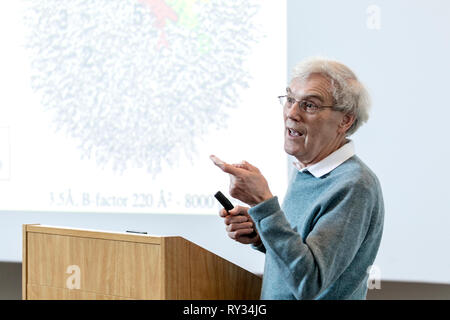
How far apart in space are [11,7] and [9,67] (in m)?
0.33

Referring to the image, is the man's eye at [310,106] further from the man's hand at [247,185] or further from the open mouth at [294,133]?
the man's hand at [247,185]

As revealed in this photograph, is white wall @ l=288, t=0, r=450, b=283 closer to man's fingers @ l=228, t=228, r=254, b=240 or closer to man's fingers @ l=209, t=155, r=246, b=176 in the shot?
man's fingers @ l=228, t=228, r=254, b=240

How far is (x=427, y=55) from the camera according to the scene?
250cm

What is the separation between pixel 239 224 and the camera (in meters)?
1.56

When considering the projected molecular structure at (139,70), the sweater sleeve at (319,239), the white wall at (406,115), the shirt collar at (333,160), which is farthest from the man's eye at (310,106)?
the projected molecular structure at (139,70)

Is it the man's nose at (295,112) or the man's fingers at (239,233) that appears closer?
the man's nose at (295,112)

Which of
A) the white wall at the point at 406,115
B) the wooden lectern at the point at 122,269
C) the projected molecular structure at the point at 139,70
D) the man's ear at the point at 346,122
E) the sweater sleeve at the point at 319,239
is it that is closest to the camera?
the sweater sleeve at the point at 319,239

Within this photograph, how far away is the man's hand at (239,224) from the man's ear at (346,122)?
0.32m

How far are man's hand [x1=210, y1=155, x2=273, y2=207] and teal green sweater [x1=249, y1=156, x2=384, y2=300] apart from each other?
0.03 m

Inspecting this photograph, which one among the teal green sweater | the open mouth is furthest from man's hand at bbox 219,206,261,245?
the open mouth

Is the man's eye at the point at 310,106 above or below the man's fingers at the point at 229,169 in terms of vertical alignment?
above

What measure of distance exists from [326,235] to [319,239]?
2 centimetres

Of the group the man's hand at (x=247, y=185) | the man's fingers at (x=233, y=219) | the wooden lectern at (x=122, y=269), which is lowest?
the wooden lectern at (x=122, y=269)

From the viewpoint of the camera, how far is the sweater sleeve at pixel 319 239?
4.02 feet
